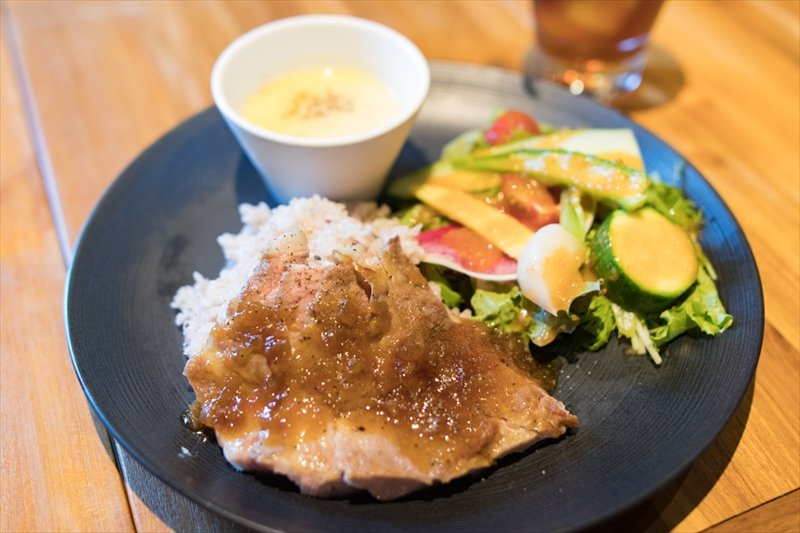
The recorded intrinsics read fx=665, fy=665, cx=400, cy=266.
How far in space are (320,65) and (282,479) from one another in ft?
7.10

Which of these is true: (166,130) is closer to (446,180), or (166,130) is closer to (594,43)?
(446,180)

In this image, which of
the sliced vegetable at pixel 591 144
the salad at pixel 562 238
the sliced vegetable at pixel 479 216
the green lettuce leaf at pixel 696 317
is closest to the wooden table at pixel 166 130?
the green lettuce leaf at pixel 696 317

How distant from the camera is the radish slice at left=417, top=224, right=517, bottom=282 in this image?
2.75 meters

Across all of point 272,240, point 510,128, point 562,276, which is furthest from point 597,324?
point 272,240

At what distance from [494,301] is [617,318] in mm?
480

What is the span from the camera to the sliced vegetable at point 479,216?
111 inches

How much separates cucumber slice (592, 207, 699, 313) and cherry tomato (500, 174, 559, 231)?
257 mm

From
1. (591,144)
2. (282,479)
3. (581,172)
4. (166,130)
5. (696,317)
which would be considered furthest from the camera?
(166,130)

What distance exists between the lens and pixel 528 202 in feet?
9.68

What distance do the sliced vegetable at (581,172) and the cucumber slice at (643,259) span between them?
0.33 feet

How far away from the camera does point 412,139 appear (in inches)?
137

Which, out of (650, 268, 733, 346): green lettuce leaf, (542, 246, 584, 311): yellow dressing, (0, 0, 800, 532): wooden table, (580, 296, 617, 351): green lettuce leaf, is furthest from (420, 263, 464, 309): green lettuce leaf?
(0, 0, 800, 532): wooden table

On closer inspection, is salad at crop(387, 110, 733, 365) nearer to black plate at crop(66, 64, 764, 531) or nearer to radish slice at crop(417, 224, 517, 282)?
radish slice at crop(417, 224, 517, 282)

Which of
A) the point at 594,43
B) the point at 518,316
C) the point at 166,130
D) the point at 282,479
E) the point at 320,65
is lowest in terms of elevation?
the point at 166,130
